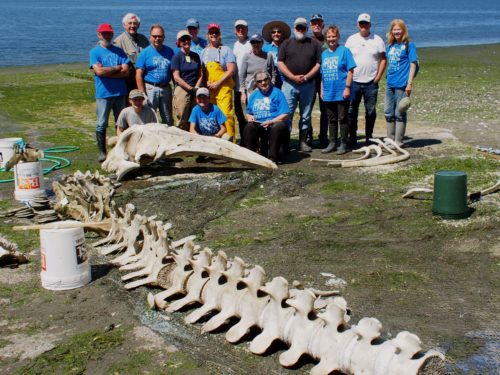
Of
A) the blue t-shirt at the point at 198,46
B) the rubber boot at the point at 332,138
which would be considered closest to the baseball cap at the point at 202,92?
the blue t-shirt at the point at 198,46

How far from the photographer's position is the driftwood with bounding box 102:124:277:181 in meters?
9.72

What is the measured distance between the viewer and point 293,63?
441 inches

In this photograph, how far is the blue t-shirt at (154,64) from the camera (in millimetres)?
10781

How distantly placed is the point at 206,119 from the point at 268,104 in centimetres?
96

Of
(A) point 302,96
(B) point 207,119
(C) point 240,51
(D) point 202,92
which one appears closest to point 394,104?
(A) point 302,96

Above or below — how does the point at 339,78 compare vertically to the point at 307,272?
above

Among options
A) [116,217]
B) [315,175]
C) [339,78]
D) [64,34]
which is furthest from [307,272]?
[64,34]

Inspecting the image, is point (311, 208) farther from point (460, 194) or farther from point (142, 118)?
point (142, 118)

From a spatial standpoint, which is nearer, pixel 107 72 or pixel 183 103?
pixel 107 72

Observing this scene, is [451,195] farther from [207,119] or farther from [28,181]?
[28,181]

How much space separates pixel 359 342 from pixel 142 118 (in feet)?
22.0

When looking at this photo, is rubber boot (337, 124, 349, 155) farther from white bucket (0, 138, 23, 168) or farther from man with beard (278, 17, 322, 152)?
white bucket (0, 138, 23, 168)

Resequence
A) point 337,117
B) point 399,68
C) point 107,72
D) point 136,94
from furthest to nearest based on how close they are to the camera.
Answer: point 337,117
point 399,68
point 107,72
point 136,94

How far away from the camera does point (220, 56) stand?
36.4 ft
